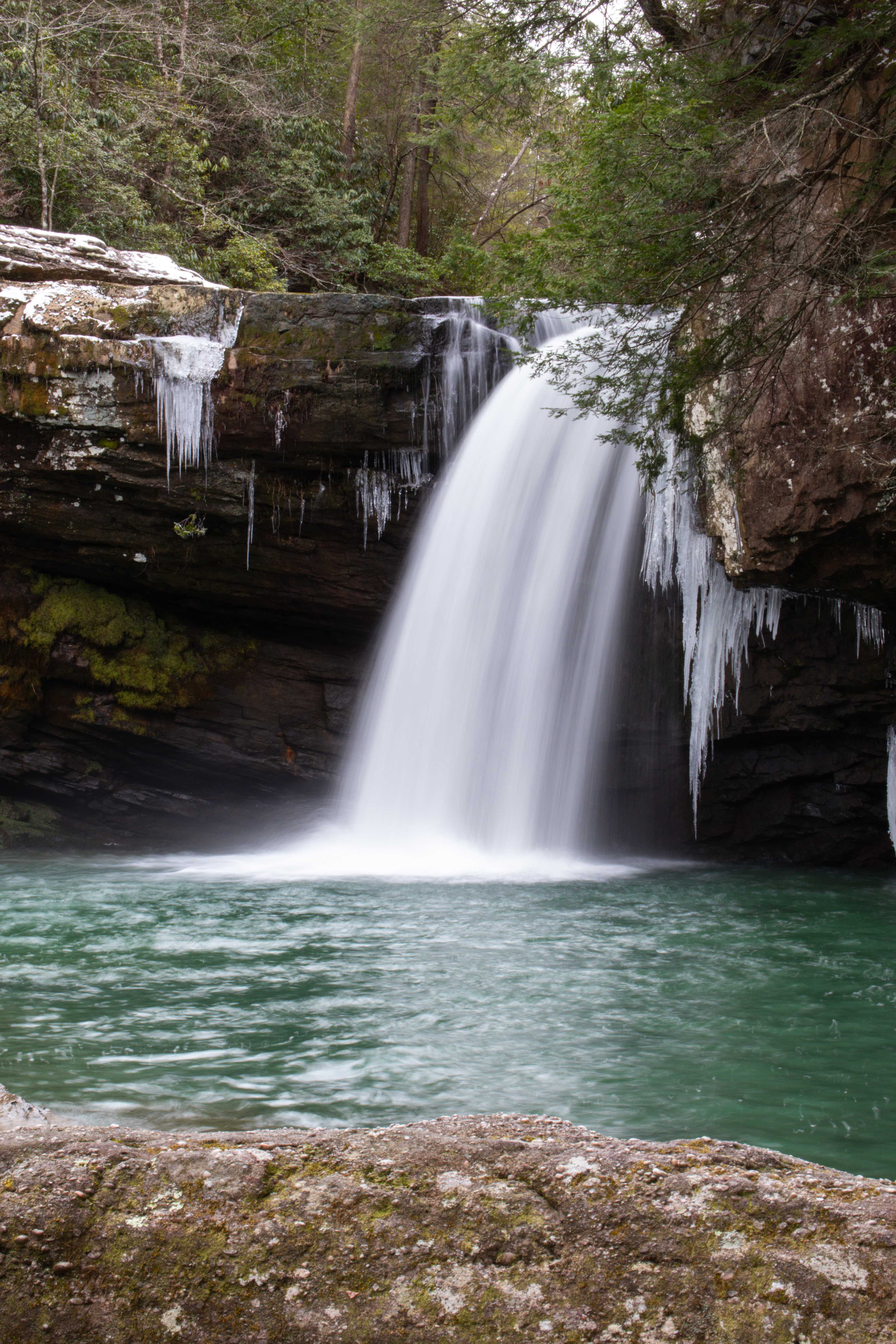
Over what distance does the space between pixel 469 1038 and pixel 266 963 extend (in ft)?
6.38

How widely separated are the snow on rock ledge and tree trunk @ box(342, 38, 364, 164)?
11670mm

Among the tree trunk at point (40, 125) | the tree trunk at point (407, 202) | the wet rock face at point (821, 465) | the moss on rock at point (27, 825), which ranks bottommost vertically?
the moss on rock at point (27, 825)

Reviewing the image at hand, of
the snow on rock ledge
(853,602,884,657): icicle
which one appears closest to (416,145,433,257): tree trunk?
the snow on rock ledge

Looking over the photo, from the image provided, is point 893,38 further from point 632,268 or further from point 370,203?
point 370,203

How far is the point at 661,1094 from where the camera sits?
411 cm

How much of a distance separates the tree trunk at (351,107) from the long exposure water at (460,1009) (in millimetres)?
18973

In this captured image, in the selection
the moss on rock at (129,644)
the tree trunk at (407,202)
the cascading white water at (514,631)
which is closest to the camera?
the cascading white water at (514,631)

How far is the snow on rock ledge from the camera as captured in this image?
421 inches

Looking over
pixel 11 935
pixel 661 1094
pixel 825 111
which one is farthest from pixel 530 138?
pixel 661 1094

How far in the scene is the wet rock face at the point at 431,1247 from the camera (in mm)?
1358

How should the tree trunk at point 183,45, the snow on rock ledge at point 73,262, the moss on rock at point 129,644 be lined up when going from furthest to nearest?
the tree trunk at point 183,45, the moss on rock at point 129,644, the snow on rock ledge at point 73,262

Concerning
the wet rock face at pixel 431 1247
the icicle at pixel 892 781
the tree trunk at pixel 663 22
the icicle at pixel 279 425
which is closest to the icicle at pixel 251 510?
the icicle at pixel 279 425

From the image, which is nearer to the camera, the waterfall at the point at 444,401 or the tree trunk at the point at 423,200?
the waterfall at the point at 444,401

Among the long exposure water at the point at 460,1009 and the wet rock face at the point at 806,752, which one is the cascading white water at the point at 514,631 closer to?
the wet rock face at the point at 806,752
